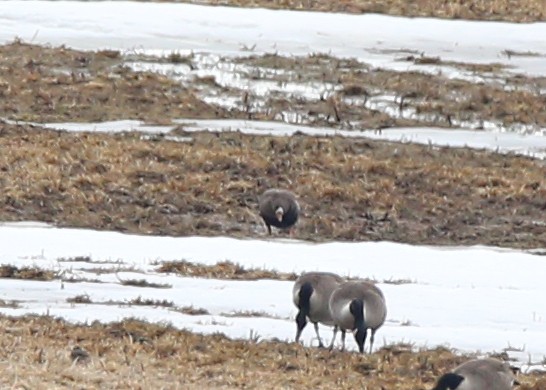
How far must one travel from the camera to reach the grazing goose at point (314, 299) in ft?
36.8

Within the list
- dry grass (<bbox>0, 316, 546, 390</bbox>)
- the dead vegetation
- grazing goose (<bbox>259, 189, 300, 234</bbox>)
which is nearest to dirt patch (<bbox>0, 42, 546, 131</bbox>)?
grazing goose (<bbox>259, 189, 300, 234</bbox>)

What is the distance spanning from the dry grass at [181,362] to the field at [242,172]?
0.02 m

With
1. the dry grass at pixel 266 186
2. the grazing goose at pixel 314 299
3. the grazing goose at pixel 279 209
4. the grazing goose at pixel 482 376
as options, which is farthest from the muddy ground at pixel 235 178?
the grazing goose at pixel 482 376

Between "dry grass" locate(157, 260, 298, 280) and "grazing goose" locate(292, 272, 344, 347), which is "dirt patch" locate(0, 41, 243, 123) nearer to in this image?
"dry grass" locate(157, 260, 298, 280)

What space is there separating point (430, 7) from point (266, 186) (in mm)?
13808

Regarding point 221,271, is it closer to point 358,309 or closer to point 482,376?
point 358,309

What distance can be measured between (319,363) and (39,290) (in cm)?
348

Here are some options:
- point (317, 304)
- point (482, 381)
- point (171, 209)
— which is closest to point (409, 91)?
point (171, 209)

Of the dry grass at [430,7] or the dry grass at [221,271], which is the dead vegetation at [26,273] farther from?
the dry grass at [430,7]

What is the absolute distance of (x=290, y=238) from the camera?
59.4ft

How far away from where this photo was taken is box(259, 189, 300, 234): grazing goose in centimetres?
1775

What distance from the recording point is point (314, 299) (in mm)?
11430

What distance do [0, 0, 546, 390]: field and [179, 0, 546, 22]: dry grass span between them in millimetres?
70

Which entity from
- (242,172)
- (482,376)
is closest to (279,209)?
(242,172)
